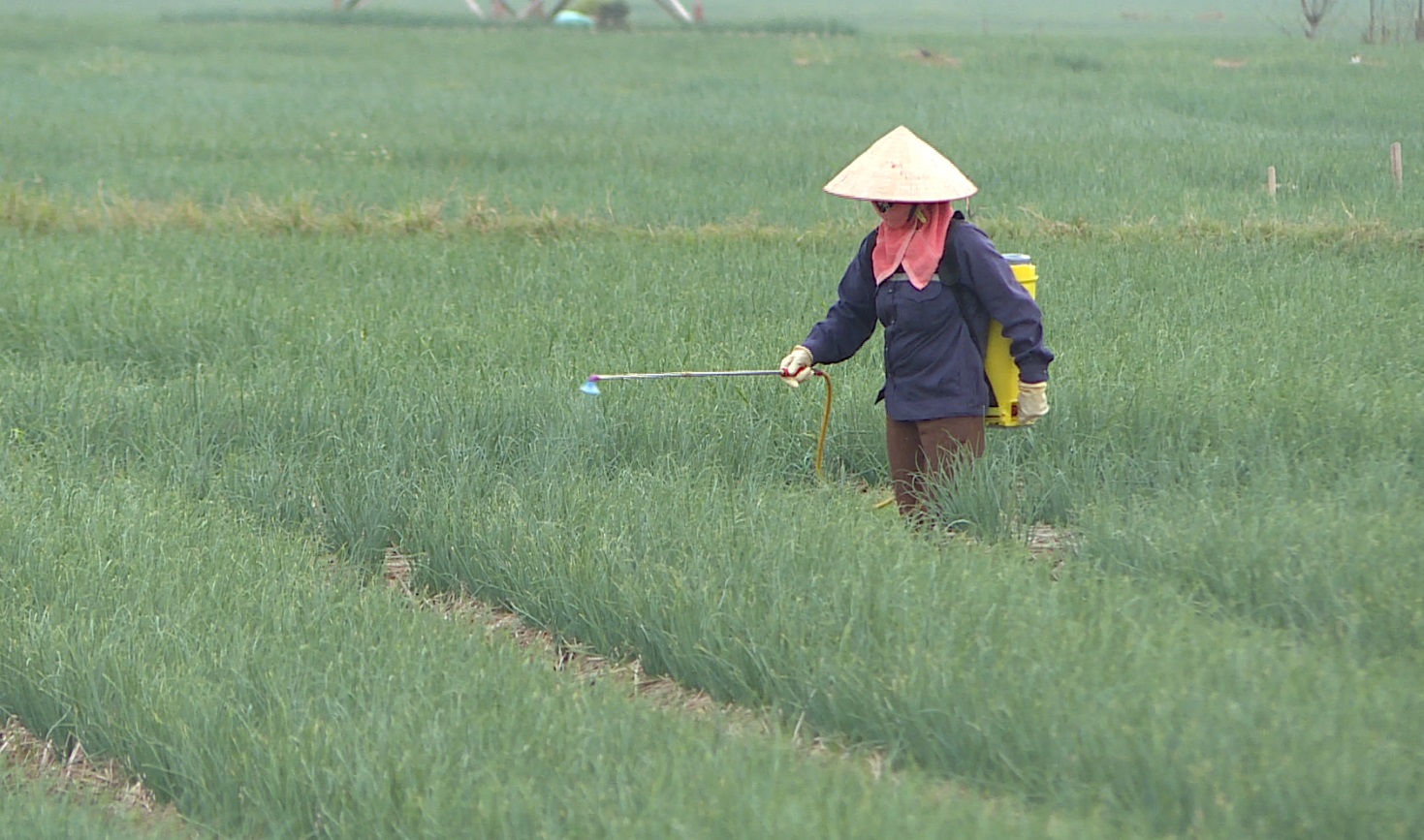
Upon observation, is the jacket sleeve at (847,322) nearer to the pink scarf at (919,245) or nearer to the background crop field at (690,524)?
the pink scarf at (919,245)

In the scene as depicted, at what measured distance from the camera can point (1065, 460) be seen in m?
5.14

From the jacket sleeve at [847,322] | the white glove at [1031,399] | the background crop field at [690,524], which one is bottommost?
the background crop field at [690,524]

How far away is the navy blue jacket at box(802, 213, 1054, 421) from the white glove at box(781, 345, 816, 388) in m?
0.25

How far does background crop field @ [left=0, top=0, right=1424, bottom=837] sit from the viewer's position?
9.97 feet

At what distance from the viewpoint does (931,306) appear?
454cm

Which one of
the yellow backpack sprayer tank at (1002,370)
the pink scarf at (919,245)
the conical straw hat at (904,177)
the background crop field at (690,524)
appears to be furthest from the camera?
the yellow backpack sprayer tank at (1002,370)

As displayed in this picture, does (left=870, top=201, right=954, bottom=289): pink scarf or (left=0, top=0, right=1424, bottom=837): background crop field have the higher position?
(left=870, top=201, right=954, bottom=289): pink scarf

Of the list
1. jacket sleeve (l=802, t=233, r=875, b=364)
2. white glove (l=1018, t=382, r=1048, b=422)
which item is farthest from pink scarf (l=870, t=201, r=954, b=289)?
white glove (l=1018, t=382, r=1048, b=422)

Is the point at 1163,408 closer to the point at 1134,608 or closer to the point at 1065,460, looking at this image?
the point at 1065,460

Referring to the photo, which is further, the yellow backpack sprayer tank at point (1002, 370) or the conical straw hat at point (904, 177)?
the yellow backpack sprayer tank at point (1002, 370)

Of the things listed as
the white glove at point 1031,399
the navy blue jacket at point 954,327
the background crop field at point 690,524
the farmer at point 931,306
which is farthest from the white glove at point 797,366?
the white glove at point 1031,399

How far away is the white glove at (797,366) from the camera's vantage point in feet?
15.4

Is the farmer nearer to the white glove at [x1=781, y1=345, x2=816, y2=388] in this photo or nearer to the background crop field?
the white glove at [x1=781, y1=345, x2=816, y2=388]

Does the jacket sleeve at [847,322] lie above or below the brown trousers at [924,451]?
above
